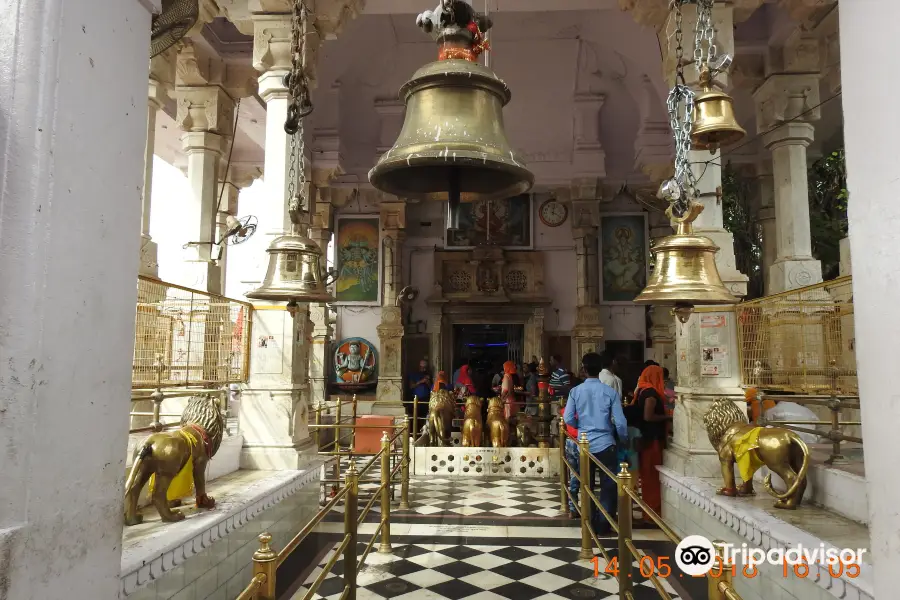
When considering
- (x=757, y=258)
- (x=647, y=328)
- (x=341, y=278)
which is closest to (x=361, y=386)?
(x=341, y=278)

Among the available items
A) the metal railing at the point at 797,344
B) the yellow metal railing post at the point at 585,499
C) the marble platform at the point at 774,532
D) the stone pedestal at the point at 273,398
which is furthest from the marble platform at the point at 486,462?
the metal railing at the point at 797,344

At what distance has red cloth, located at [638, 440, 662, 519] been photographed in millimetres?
5980

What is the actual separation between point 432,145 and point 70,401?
1.56 metres

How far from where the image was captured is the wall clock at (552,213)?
50.5 feet

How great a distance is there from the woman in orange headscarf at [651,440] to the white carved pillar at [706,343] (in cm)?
41

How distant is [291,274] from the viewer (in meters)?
4.32

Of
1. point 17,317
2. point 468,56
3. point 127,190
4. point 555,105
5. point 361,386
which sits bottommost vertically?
point 361,386

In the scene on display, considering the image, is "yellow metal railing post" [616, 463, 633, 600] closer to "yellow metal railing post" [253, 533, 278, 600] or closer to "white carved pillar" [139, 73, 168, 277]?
"yellow metal railing post" [253, 533, 278, 600]

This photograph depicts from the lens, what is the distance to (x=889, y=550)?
1.74 meters

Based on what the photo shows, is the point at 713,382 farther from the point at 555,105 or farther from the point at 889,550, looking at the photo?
the point at 555,105

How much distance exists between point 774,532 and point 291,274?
3535mm

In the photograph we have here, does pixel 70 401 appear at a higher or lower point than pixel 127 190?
lower

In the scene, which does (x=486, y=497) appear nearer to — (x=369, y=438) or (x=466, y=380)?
(x=369, y=438)

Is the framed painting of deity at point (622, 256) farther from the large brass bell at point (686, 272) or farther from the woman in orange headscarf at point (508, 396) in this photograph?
the large brass bell at point (686, 272)
